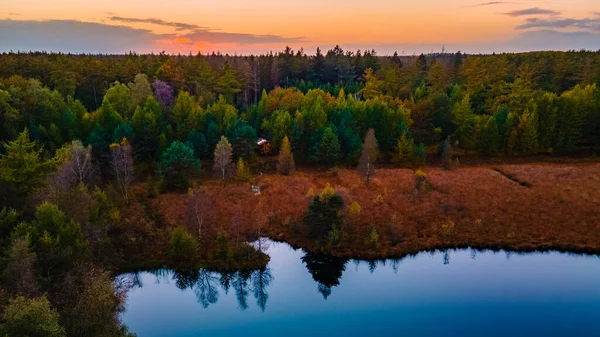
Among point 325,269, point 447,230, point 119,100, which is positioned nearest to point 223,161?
point 325,269

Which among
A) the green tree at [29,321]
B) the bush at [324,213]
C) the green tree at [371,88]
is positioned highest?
the green tree at [371,88]

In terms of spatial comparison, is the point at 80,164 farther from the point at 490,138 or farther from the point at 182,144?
the point at 490,138

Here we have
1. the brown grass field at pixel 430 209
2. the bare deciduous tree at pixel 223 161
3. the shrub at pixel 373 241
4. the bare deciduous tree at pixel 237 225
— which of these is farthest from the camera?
the bare deciduous tree at pixel 223 161

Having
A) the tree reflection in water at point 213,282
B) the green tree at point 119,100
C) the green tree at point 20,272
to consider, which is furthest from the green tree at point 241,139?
the green tree at point 20,272

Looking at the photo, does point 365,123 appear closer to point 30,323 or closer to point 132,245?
point 132,245

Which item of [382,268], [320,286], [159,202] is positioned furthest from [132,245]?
[382,268]

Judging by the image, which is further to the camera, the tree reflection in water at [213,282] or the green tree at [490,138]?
the green tree at [490,138]

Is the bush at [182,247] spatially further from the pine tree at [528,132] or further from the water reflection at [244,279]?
the pine tree at [528,132]
